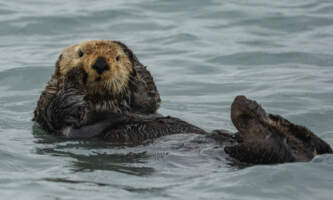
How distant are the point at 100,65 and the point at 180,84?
2.70m

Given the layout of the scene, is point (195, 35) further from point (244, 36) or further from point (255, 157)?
point (255, 157)

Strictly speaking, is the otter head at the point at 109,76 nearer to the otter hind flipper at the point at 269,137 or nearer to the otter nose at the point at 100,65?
the otter nose at the point at 100,65

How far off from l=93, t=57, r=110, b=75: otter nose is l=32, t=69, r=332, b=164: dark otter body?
215 mm

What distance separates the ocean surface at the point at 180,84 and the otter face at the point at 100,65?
1.68 feet

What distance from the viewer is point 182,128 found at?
541 cm

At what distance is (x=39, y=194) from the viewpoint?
13.6 feet

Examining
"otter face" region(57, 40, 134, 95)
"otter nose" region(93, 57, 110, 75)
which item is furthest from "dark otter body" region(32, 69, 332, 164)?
"otter nose" region(93, 57, 110, 75)

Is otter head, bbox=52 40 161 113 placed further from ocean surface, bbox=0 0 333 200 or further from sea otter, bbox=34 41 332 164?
ocean surface, bbox=0 0 333 200

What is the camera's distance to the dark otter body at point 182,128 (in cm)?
451

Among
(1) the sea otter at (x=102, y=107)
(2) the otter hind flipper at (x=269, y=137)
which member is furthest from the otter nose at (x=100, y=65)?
(2) the otter hind flipper at (x=269, y=137)

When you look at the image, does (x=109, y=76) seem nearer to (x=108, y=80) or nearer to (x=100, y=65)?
(x=108, y=80)

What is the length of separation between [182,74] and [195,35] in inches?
70.7

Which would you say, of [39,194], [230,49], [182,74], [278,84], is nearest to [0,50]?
[182,74]

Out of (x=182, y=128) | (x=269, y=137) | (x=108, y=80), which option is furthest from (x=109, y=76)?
(x=269, y=137)
